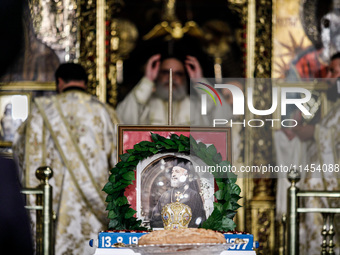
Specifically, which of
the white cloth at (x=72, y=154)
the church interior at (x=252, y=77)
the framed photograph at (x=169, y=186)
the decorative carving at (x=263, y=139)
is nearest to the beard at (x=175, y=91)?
the church interior at (x=252, y=77)

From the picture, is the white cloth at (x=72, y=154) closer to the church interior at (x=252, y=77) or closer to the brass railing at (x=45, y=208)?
the church interior at (x=252, y=77)

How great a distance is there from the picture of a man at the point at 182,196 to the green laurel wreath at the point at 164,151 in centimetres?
5

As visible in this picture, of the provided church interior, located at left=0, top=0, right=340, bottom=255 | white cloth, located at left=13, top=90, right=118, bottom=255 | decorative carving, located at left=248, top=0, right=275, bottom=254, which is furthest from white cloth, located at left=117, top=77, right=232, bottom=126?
white cloth, located at left=13, top=90, right=118, bottom=255

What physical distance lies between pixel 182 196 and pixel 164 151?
19 cm

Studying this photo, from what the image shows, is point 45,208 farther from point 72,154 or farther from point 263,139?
point 263,139

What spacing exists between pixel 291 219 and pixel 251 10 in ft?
12.1

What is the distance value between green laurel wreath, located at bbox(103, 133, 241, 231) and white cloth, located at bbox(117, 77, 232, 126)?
4058 mm

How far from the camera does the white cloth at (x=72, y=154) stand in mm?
5391

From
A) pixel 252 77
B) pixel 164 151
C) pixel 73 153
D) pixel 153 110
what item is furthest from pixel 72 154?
pixel 164 151

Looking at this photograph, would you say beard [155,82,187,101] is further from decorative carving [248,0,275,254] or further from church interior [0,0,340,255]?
decorative carving [248,0,275,254]

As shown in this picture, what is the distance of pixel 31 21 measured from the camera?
6645 millimetres

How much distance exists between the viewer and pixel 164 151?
276cm

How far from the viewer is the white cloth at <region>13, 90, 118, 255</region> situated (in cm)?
539

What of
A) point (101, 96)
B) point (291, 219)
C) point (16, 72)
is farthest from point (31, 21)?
point (291, 219)
